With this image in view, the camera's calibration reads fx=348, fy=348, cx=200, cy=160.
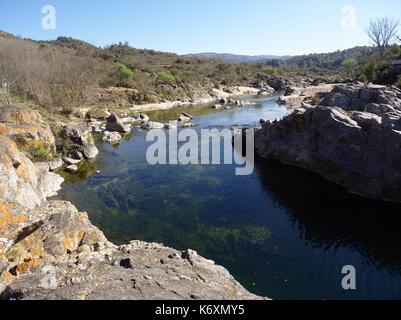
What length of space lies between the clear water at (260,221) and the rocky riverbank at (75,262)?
4739 millimetres

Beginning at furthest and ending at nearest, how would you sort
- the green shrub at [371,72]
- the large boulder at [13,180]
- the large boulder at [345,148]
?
1. the green shrub at [371,72]
2. the large boulder at [345,148]
3. the large boulder at [13,180]

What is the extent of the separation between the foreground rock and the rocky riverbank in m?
15.9

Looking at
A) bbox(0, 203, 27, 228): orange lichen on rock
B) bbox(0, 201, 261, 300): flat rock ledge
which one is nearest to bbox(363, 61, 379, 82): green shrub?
bbox(0, 201, 261, 300): flat rock ledge

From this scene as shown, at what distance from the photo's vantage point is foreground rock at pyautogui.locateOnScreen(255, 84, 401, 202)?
21.6 meters

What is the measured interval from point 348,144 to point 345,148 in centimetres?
33

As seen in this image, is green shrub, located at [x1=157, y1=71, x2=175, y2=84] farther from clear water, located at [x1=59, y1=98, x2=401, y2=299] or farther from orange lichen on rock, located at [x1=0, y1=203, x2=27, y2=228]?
orange lichen on rock, located at [x1=0, y1=203, x2=27, y2=228]

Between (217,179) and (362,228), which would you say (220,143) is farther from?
(362,228)

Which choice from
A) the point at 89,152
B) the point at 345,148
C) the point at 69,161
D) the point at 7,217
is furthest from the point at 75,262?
the point at 89,152

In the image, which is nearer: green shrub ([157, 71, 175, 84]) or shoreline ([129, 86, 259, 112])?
shoreline ([129, 86, 259, 112])

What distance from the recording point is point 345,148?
24094mm

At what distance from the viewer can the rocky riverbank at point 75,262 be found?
295 inches

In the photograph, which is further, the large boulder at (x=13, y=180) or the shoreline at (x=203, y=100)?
the shoreline at (x=203, y=100)

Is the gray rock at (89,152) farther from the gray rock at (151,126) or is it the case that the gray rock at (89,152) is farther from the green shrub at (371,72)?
the green shrub at (371,72)

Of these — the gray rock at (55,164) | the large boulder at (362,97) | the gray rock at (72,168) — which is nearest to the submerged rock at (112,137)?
the gray rock at (55,164)
